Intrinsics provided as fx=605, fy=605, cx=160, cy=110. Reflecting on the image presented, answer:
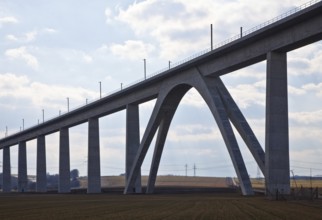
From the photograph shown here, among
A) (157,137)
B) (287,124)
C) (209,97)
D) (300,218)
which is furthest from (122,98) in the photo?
(300,218)

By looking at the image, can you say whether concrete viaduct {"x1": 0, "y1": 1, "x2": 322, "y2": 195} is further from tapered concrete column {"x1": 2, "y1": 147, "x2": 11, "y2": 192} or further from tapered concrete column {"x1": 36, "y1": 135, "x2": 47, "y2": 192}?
Result: tapered concrete column {"x1": 2, "y1": 147, "x2": 11, "y2": 192}

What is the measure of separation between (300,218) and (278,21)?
2757 centimetres

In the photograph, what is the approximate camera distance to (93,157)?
348 feet

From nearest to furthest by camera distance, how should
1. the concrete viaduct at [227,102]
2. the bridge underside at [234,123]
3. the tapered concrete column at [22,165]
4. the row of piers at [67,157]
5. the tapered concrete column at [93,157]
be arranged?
the concrete viaduct at [227,102]
the bridge underside at [234,123]
the row of piers at [67,157]
the tapered concrete column at [93,157]
the tapered concrete column at [22,165]

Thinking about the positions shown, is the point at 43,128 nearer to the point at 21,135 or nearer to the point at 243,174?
the point at 21,135

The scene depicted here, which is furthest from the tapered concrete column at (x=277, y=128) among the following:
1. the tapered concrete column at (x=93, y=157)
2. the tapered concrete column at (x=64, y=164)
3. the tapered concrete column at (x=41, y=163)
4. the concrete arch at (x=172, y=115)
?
the tapered concrete column at (x=41, y=163)

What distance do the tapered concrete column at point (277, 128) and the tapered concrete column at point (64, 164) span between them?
239 ft

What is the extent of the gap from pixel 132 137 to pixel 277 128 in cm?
4062

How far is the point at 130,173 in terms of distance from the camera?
90.3 meters

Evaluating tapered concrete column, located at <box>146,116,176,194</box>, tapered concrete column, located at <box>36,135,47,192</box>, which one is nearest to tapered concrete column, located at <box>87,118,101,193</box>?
tapered concrete column, located at <box>146,116,176,194</box>

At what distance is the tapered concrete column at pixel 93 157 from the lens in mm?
105438

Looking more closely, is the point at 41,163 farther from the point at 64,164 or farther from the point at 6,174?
the point at 6,174

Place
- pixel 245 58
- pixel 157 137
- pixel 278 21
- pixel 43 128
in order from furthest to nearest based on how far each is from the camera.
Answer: pixel 43 128 < pixel 157 137 < pixel 245 58 < pixel 278 21

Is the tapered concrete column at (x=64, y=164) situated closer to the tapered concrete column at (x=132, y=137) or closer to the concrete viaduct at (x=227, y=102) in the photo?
the concrete viaduct at (x=227, y=102)
